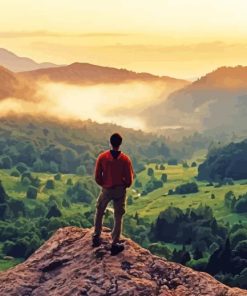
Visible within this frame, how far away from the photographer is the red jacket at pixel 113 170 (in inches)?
1175

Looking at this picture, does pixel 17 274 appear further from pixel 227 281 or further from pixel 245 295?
pixel 227 281

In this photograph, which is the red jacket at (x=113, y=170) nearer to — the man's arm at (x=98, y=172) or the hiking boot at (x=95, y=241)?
the man's arm at (x=98, y=172)

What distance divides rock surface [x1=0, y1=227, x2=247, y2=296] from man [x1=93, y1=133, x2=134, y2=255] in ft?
3.30

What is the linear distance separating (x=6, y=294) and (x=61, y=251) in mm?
3776

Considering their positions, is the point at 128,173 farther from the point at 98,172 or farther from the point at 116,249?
the point at 116,249

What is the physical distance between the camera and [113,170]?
98.2 ft

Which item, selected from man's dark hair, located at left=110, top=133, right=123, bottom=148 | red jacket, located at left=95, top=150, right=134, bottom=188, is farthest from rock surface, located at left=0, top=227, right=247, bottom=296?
man's dark hair, located at left=110, top=133, right=123, bottom=148

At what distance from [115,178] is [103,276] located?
14.2 feet

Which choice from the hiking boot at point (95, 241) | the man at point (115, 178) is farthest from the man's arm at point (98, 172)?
the hiking boot at point (95, 241)

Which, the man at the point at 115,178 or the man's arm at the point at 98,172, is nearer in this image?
the man at the point at 115,178

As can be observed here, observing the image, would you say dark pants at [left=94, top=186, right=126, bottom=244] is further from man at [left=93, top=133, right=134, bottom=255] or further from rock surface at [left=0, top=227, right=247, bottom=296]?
rock surface at [left=0, top=227, right=247, bottom=296]

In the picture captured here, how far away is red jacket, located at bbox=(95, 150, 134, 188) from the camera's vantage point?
29.8m

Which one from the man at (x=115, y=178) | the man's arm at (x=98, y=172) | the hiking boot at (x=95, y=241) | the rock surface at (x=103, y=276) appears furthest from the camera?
the hiking boot at (x=95, y=241)

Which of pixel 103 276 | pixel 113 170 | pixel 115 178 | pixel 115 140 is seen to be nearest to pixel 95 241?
pixel 103 276
